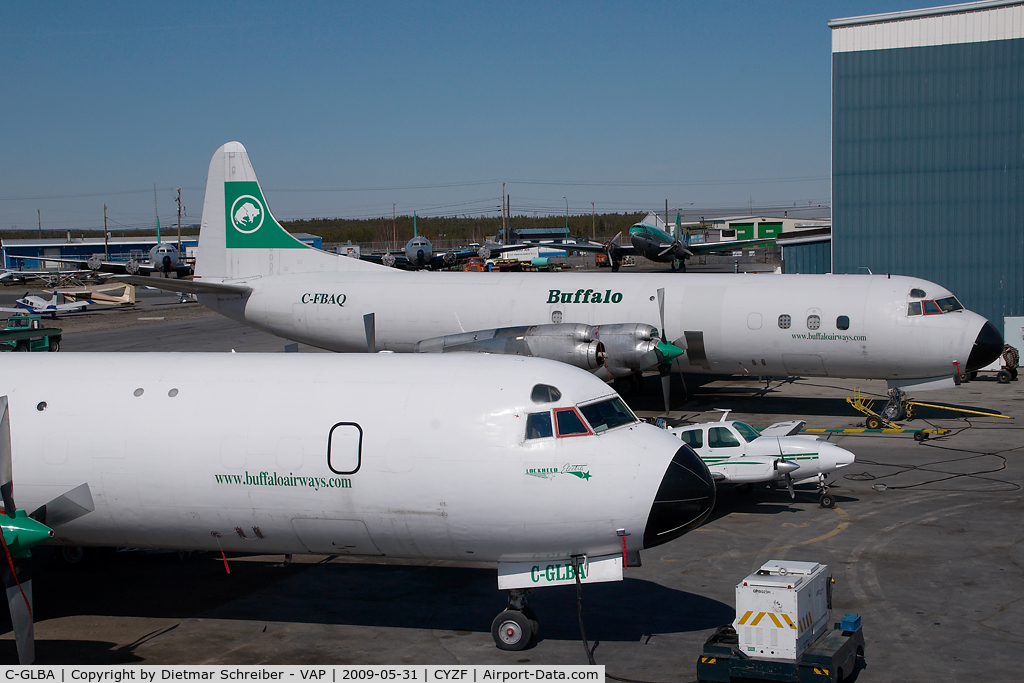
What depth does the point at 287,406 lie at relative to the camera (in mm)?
11805

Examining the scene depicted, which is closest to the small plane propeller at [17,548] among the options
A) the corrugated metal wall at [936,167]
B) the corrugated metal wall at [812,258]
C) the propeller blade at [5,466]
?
the propeller blade at [5,466]

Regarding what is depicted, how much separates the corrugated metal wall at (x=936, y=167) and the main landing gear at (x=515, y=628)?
34.1 metres

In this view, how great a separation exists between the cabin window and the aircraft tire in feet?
9.18

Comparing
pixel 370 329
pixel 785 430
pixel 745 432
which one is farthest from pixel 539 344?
pixel 370 329

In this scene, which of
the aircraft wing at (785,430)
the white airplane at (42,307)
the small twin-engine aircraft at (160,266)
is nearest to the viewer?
the aircraft wing at (785,430)

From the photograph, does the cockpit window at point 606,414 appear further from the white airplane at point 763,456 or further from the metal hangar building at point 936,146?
the metal hangar building at point 936,146

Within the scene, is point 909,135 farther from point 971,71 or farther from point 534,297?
point 534,297

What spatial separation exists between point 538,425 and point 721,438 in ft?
26.6

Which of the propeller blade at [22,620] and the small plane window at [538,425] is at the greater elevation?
the small plane window at [538,425]

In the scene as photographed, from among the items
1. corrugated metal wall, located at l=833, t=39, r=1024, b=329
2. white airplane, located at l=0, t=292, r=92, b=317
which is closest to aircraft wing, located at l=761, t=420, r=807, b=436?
corrugated metal wall, located at l=833, t=39, r=1024, b=329

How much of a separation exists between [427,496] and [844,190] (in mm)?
35460

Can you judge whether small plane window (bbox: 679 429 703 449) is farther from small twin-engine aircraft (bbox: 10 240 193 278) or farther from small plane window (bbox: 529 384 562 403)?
small twin-engine aircraft (bbox: 10 240 193 278)

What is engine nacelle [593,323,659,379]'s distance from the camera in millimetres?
23469

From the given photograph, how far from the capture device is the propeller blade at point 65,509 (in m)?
11.7
